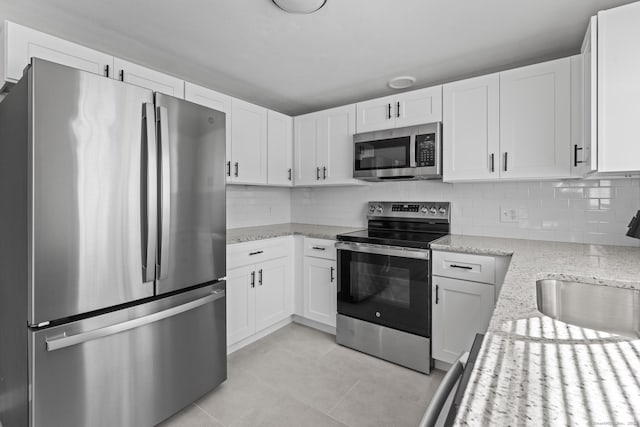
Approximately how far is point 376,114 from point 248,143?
119 cm

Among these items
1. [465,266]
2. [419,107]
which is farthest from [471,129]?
[465,266]

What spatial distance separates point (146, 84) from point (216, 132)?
700 millimetres

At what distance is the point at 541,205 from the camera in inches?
95.2

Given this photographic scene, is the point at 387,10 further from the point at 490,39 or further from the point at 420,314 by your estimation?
the point at 420,314

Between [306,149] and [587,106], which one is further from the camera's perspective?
[306,149]

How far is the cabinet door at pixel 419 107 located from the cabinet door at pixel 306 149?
0.89 meters

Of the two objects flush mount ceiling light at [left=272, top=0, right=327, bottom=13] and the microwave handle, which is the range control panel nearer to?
the microwave handle

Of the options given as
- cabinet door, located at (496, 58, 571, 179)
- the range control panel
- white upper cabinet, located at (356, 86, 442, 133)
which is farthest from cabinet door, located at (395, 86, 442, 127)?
the range control panel

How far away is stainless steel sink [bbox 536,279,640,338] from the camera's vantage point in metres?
1.33

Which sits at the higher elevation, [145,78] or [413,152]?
[145,78]

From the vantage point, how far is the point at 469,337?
217cm

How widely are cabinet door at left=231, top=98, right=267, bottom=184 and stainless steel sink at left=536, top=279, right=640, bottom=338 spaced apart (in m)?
2.30

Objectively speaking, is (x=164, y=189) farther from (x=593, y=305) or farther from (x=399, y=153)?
(x=593, y=305)

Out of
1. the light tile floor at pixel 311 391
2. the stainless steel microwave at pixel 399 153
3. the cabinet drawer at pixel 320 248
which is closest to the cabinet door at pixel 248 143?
the cabinet drawer at pixel 320 248
